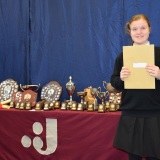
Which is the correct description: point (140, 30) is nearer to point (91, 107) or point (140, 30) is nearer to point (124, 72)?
point (124, 72)

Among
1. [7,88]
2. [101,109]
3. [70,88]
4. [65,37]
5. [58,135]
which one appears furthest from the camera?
[7,88]

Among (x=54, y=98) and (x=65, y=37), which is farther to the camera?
(x=65, y=37)

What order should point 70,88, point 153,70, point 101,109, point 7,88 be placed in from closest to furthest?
1. point 153,70
2. point 101,109
3. point 70,88
4. point 7,88

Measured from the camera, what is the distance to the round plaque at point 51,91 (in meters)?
2.65

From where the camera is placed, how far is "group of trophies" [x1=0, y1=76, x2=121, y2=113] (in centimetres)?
233

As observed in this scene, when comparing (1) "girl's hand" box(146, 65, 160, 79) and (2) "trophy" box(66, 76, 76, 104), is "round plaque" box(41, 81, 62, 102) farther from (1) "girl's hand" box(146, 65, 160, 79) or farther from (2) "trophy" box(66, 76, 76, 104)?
(1) "girl's hand" box(146, 65, 160, 79)

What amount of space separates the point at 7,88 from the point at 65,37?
0.79m

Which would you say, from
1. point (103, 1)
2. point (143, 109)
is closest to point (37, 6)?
point (103, 1)

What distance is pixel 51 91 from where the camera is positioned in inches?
106

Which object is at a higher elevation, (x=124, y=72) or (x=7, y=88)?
(x=124, y=72)

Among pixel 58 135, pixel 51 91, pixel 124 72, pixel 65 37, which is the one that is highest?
pixel 65 37

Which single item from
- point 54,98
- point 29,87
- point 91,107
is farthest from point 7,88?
point 91,107

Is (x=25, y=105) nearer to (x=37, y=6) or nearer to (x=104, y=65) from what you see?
(x=104, y=65)

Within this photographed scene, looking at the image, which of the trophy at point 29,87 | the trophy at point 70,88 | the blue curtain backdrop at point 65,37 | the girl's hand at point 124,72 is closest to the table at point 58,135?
the trophy at point 70,88
